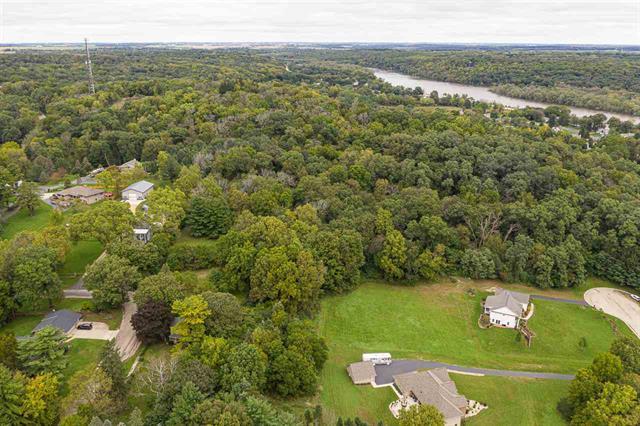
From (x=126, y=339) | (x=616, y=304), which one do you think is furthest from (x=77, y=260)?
(x=616, y=304)

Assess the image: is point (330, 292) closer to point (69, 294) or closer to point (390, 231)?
point (390, 231)

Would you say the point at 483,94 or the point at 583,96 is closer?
the point at 583,96

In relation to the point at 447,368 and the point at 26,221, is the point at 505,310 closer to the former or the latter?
the point at 447,368

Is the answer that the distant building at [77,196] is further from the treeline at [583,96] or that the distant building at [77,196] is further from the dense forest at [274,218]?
the treeline at [583,96]

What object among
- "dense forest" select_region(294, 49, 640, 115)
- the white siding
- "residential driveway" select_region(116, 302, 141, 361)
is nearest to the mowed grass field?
the white siding

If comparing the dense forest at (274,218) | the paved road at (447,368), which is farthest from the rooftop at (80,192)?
the paved road at (447,368)
